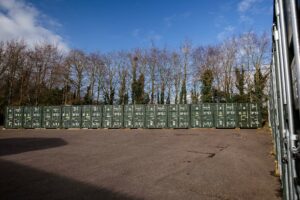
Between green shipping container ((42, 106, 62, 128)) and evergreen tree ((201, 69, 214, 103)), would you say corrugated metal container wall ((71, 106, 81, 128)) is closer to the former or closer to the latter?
green shipping container ((42, 106, 62, 128))

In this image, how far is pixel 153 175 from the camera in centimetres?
570

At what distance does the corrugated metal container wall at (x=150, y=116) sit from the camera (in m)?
20.3

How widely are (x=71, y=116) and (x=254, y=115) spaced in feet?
55.4

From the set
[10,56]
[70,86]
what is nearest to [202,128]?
[70,86]

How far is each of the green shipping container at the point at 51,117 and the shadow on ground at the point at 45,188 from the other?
17.6 metres

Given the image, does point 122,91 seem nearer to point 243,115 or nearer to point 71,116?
point 71,116

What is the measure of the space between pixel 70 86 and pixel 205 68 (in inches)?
809

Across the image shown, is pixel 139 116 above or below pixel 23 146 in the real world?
above

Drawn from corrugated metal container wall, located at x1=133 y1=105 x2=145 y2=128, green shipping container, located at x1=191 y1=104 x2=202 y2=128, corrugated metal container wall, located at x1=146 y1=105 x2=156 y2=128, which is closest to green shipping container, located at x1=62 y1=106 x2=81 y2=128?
corrugated metal container wall, located at x1=133 y1=105 x2=145 y2=128

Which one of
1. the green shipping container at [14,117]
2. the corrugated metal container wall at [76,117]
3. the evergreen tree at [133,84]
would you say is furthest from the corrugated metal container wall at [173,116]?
the green shipping container at [14,117]

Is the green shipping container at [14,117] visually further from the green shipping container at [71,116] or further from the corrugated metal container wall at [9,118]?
the green shipping container at [71,116]

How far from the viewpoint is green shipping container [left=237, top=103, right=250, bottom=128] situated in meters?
17.9

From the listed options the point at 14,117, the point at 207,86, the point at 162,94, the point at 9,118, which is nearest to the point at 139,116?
the point at 207,86

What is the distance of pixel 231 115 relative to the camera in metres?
18.3
